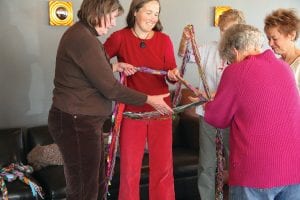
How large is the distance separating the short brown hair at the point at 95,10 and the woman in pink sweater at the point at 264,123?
0.68m

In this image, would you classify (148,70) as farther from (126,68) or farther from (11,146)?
(11,146)

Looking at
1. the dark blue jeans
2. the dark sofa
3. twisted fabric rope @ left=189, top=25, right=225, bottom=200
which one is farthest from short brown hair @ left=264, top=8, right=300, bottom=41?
the dark sofa

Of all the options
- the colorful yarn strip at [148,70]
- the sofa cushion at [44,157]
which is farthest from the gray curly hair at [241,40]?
the sofa cushion at [44,157]

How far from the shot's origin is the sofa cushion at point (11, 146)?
2.85 m

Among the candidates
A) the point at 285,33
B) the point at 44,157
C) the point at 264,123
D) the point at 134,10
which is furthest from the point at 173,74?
the point at 44,157

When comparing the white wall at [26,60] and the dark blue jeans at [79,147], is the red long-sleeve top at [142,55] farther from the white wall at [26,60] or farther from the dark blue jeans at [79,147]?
the white wall at [26,60]

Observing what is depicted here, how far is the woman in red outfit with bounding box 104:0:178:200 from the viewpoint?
224cm

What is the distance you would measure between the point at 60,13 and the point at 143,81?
136 centimetres

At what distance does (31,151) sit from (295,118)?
208 cm

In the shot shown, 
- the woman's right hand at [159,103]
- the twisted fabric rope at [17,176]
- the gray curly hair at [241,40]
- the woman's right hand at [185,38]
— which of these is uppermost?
the gray curly hair at [241,40]

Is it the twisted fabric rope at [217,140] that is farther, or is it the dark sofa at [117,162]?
the dark sofa at [117,162]

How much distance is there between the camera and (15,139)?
117 inches

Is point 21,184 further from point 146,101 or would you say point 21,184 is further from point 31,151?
point 146,101

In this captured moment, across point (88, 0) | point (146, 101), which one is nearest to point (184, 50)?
point (146, 101)
